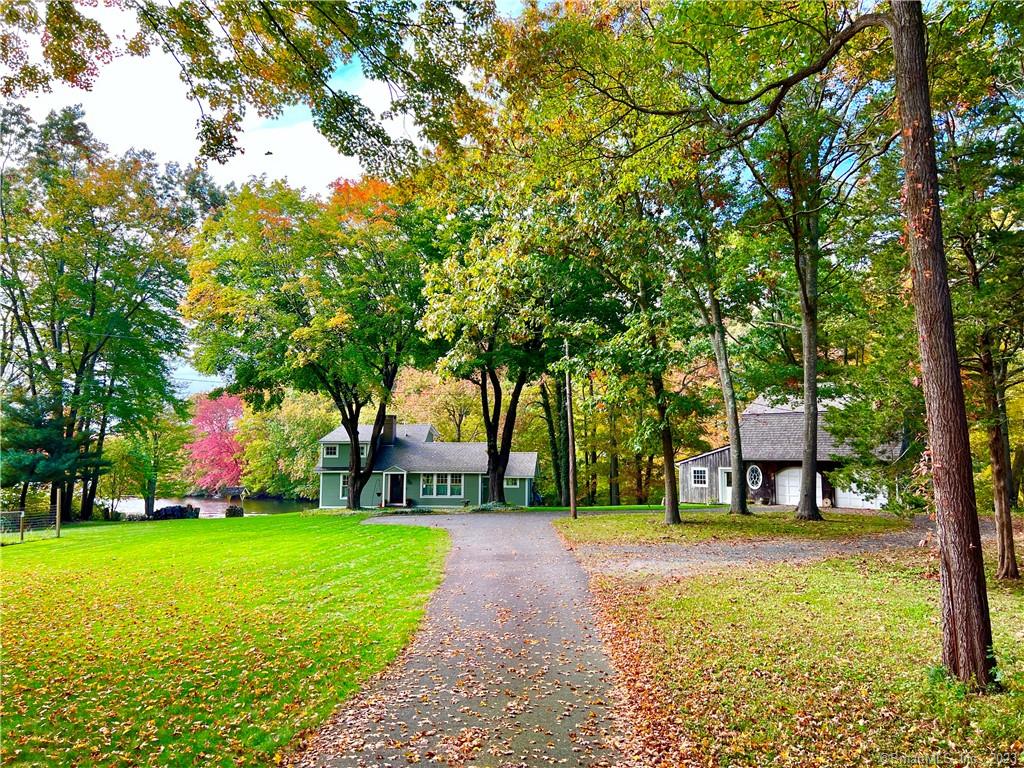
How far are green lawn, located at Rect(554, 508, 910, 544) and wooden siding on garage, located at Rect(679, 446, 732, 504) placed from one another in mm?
10396

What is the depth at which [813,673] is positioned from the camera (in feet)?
17.3

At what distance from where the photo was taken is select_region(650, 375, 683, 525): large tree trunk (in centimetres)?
1635

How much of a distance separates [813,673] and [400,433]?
110 ft

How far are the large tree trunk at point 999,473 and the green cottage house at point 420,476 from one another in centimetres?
2650

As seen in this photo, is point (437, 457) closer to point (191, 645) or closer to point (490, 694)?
point (191, 645)

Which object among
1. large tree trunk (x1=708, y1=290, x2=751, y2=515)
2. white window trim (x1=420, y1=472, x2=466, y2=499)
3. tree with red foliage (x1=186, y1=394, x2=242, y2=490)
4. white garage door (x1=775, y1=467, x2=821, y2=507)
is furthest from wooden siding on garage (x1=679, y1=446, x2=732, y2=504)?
tree with red foliage (x1=186, y1=394, x2=242, y2=490)

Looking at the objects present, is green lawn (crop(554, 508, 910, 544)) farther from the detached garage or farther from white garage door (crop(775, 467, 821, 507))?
white garage door (crop(775, 467, 821, 507))

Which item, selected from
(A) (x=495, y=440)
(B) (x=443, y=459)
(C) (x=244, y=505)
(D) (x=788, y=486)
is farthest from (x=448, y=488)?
(C) (x=244, y=505)

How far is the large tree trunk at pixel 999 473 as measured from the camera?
8.45 meters

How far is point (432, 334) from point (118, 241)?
1579cm

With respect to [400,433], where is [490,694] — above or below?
below

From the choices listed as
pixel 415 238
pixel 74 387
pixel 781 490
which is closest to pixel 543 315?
pixel 415 238

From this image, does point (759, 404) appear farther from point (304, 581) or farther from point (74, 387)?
point (74, 387)

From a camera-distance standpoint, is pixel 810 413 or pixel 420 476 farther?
pixel 420 476
